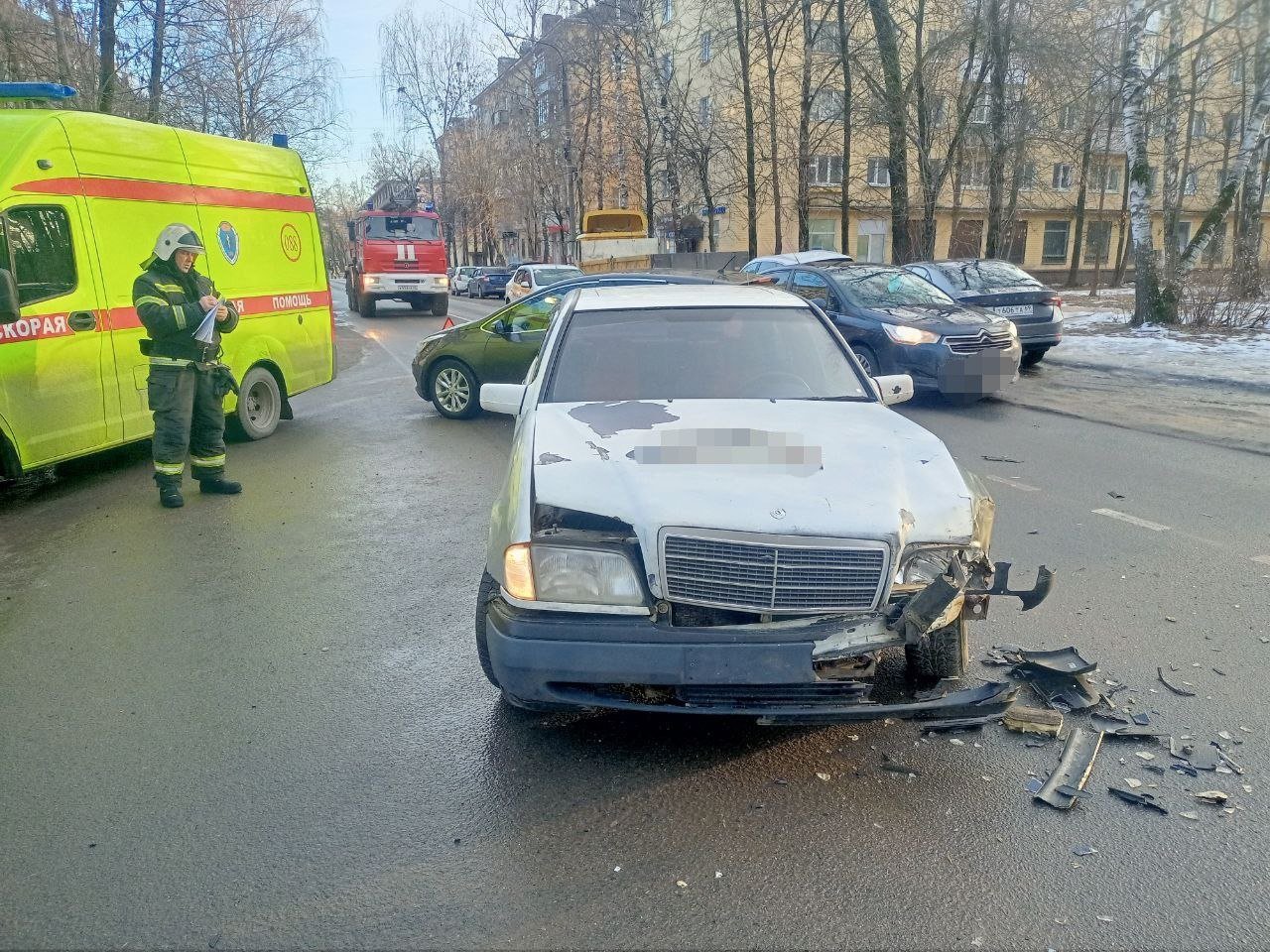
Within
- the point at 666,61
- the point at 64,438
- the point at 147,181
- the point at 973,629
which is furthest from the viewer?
the point at 666,61

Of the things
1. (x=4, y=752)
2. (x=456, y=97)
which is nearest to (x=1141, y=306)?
(x=4, y=752)

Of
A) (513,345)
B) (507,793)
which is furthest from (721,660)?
(513,345)

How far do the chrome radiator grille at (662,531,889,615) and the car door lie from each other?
24.8 feet

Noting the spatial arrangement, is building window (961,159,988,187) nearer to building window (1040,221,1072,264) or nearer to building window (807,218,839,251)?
building window (807,218,839,251)

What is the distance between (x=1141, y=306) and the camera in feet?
56.7

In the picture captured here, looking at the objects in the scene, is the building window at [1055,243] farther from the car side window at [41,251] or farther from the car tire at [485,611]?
the car tire at [485,611]

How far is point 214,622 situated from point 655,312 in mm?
2752

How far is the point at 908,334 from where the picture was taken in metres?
10.6

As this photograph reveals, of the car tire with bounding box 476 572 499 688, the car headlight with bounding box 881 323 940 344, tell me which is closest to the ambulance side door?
the car tire with bounding box 476 572 499 688

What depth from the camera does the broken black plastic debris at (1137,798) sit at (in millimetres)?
2923

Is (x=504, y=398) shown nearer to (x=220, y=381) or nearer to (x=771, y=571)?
(x=771, y=571)

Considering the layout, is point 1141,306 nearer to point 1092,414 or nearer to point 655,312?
point 1092,414

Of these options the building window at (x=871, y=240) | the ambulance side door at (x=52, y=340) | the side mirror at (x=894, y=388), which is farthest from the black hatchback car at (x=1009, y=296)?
the building window at (x=871, y=240)

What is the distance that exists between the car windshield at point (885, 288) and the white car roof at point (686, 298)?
6611 mm
